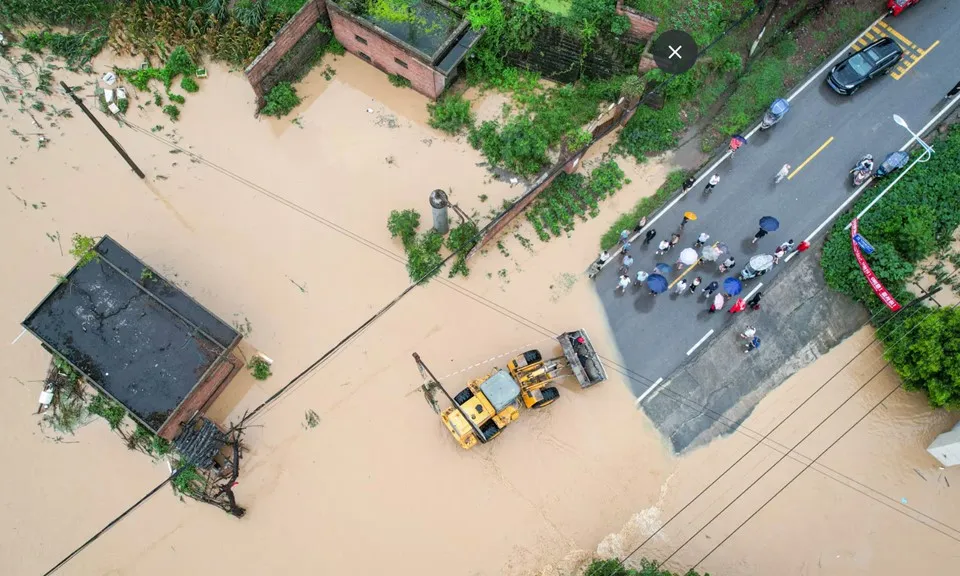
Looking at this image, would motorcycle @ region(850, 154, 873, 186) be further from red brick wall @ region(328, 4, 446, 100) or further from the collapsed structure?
the collapsed structure

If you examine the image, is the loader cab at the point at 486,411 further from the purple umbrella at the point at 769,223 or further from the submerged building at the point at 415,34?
the submerged building at the point at 415,34

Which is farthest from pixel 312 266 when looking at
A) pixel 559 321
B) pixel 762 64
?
pixel 762 64

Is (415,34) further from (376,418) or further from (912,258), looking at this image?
(912,258)

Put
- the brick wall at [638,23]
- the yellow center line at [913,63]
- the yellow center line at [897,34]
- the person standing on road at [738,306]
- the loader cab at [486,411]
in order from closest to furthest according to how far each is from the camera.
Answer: the loader cab at [486,411] → the person standing on road at [738,306] → the brick wall at [638,23] → the yellow center line at [913,63] → the yellow center line at [897,34]

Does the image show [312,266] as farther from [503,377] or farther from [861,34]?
[861,34]

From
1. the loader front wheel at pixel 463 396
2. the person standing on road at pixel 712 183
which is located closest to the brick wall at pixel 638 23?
the person standing on road at pixel 712 183

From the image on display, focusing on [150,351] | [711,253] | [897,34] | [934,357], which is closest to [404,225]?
[150,351]
